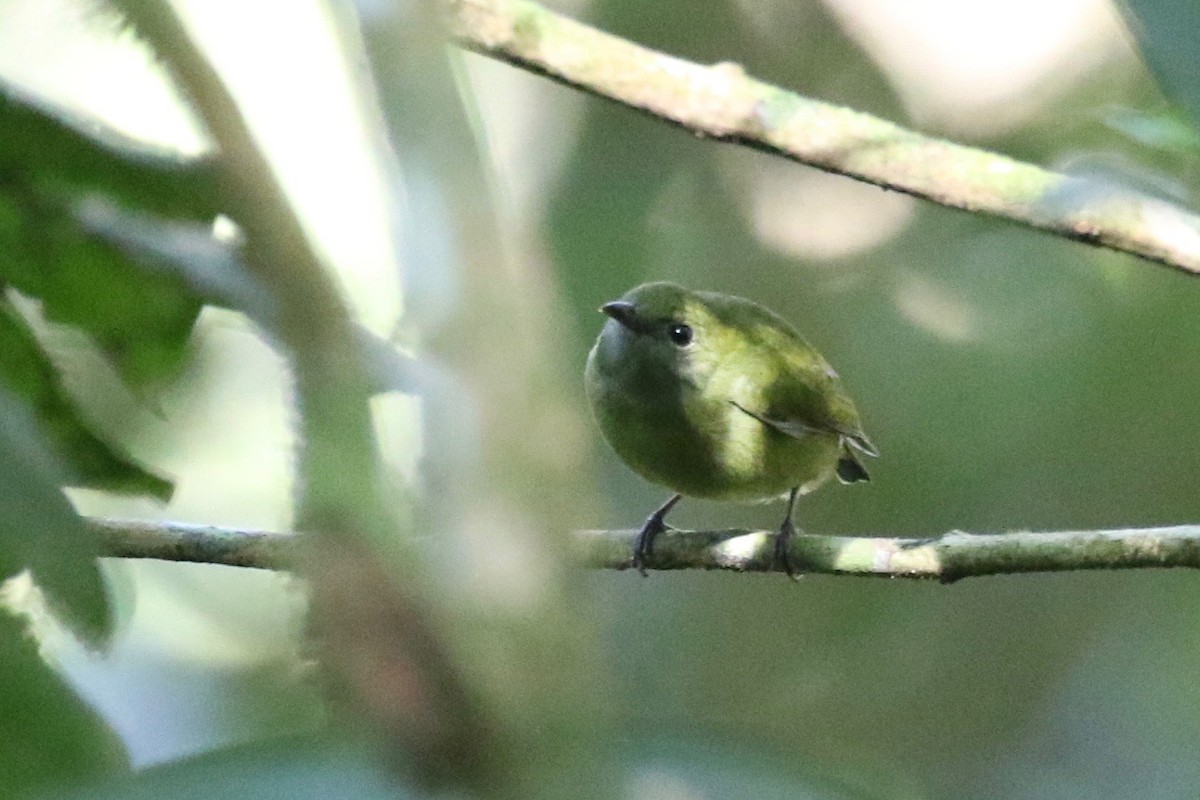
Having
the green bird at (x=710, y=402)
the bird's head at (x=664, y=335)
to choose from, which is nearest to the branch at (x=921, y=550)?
the green bird at (x=710, y=402)

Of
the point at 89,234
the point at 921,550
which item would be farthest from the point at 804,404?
the point at 89,234

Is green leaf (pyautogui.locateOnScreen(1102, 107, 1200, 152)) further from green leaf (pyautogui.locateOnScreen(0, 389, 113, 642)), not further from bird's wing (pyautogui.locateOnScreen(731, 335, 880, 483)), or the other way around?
bird's wing (pyautogui.locateOnScreen(731, 335, 880, 483))

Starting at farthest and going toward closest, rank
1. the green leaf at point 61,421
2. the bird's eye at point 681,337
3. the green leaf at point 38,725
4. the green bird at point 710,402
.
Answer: the bird's eye at point 681,337 → the green bird at point 710,402 → the green leaf at point 61,421 → the green leaf at point 38,725

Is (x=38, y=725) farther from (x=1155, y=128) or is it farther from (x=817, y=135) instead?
(x=1155, y=128)

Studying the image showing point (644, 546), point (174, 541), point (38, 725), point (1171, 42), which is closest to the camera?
point (1171, 42)

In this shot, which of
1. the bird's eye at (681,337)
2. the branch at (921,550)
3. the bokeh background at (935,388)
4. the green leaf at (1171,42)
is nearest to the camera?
the green leaf at (1171,42)

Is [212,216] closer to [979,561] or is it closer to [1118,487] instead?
[979,561]

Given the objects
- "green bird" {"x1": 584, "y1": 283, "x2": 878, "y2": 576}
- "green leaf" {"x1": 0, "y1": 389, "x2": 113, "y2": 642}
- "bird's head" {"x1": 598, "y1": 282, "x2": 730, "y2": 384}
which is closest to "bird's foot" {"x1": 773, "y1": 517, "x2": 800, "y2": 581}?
"green bird" {"x1": 584, "y1": 283, "x2": 878, "y2": 576}

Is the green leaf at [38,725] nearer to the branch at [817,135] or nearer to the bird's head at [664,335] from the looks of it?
the branch at [817,135]

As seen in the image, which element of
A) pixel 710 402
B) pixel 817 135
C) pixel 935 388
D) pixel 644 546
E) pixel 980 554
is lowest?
pixel 980 554
